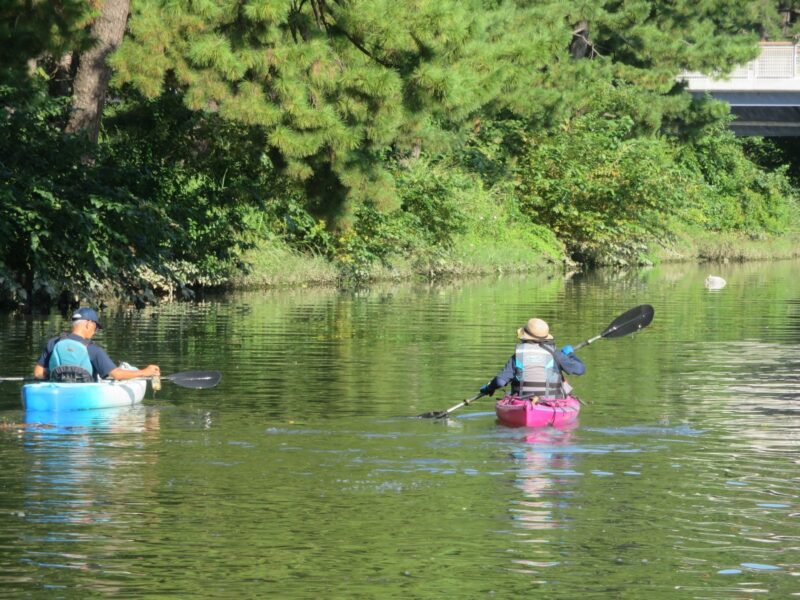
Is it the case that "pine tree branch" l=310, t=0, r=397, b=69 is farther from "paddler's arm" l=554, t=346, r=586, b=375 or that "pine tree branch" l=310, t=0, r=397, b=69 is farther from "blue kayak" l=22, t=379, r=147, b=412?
"paddler's arm" l=554, t=346, r=586, b=375

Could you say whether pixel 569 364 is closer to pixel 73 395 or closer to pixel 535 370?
pixel 535 370

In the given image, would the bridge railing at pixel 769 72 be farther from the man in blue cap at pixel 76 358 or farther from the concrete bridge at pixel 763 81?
the man in blue cap at pixel 76 358

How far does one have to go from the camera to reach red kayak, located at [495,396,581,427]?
15.1 meters

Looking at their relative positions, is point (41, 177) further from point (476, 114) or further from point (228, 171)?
point (476, 114)

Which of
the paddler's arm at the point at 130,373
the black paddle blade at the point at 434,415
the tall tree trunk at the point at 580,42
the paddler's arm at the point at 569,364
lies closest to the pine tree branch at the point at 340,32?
the paddler's arm at the point at 130,373

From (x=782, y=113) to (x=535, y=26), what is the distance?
1083 inches

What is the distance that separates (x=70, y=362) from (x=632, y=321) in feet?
22.4

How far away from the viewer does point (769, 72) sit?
2287 inches

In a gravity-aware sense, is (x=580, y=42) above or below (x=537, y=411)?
above

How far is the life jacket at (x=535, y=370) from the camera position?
1537 centimetres

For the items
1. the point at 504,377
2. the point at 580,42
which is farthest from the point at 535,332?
the point at 580,42

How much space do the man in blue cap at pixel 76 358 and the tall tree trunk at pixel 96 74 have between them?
43.9 ft

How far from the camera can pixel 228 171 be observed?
110ft

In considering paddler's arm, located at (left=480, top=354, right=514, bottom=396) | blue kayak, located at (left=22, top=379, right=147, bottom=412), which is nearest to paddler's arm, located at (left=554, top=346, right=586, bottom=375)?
paddler's arm, located at (left=480, top=354, right=514, bottom=396)
